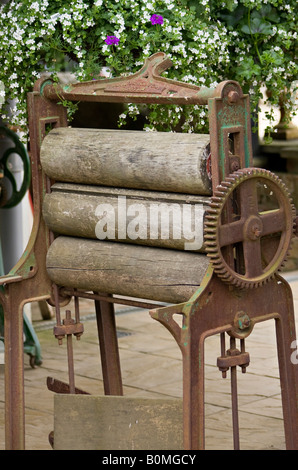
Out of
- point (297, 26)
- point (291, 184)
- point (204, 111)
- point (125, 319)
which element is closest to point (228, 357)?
point (204, 111)

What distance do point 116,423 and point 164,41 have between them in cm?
118

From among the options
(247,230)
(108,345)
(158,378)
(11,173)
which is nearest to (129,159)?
(247,230)

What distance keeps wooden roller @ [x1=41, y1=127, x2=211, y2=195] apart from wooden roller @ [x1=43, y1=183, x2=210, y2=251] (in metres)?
0.03

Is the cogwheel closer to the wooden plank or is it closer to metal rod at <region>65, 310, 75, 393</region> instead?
the wooden plank

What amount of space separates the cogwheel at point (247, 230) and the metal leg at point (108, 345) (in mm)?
890

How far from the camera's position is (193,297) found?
2498 millimetres

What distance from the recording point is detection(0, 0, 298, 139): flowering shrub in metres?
2.93

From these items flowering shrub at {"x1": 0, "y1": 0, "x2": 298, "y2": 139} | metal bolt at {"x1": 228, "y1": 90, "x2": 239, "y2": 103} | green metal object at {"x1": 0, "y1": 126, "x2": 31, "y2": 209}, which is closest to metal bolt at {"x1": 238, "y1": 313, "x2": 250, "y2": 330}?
metal bolt at {"x1": 228, "y1": 90, "x2": 239, "y2": 103}

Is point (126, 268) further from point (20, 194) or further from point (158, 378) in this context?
point (20, 194)

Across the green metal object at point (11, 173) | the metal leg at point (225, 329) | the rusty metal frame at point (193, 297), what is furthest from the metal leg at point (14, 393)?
the green metal object at point (11, 173)

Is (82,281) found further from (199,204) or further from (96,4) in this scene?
(96,4)

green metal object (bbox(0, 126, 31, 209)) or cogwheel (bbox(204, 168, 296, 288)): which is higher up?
green metal object (bbox(0, 126, 31, 209))

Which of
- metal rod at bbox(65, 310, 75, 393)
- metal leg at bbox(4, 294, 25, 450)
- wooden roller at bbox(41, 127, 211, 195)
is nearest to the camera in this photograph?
wooden roller at bbox(41, 127, 211, 195)
